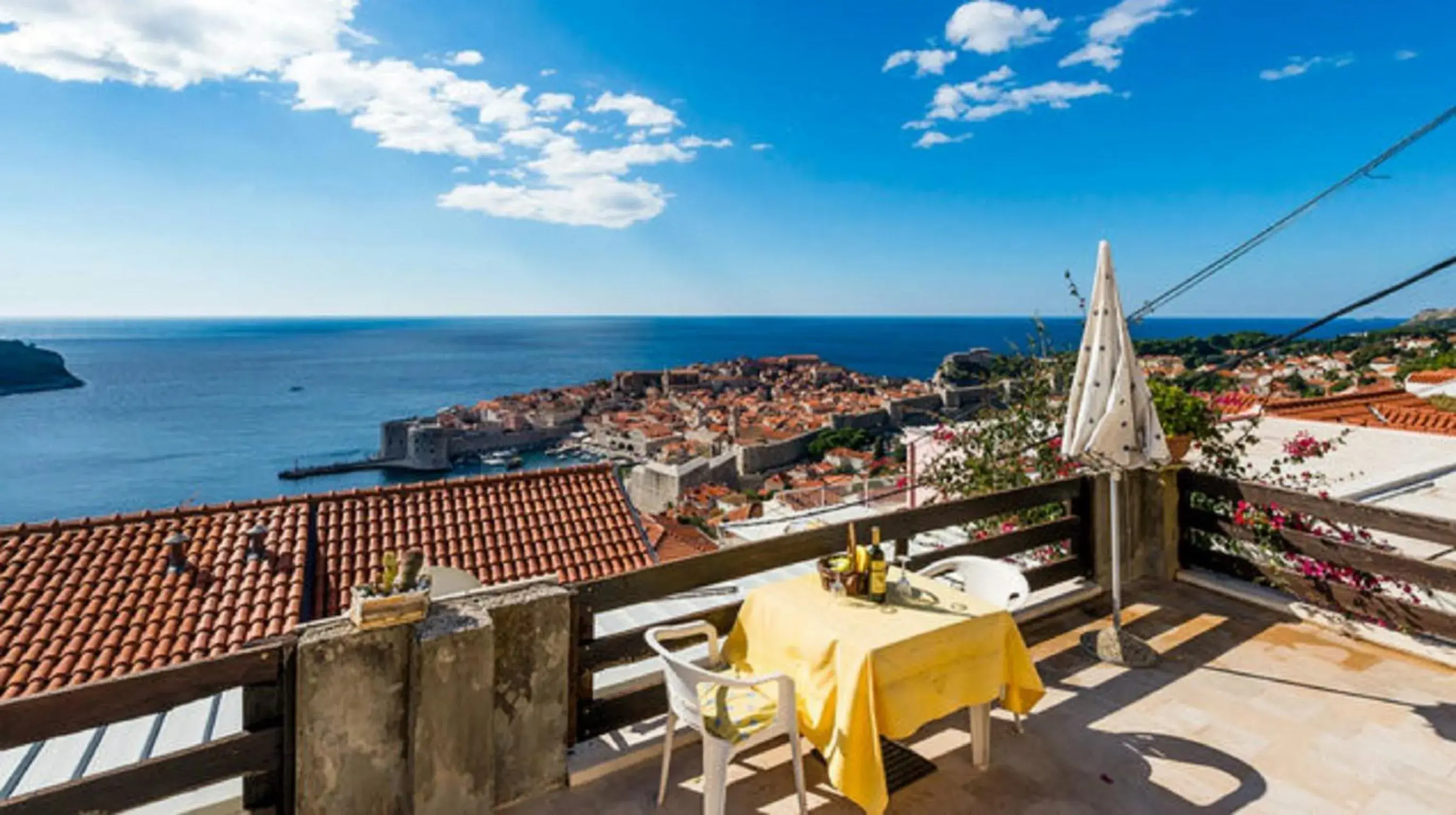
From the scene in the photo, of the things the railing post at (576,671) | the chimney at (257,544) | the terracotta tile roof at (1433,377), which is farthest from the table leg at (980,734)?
the terracotta tile roof at (1433,377)

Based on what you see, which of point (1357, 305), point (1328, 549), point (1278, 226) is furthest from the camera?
point (1278, 226)

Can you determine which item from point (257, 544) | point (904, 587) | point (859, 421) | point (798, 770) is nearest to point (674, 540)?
point (257, 544)

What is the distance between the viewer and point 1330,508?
3766mm

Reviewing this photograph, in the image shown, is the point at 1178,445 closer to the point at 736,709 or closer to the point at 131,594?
the point at 736,709

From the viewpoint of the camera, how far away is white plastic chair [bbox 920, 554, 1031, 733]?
302cm

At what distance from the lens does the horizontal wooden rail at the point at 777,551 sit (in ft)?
8.73

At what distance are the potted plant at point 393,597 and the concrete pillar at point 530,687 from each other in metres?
0.23

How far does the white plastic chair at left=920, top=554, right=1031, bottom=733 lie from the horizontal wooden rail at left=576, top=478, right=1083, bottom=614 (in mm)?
297

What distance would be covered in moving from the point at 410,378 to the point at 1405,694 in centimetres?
11622

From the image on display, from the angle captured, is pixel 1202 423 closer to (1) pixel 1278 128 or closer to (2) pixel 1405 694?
(2) pixel 1405 694

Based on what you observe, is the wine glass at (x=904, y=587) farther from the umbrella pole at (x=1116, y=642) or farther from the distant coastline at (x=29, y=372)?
the distant coastline at (x=29, y=372)

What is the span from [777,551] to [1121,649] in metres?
2.02

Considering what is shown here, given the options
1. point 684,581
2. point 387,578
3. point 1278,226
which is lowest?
point 684,581

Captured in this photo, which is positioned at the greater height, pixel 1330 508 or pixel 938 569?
pixel 1330 508
